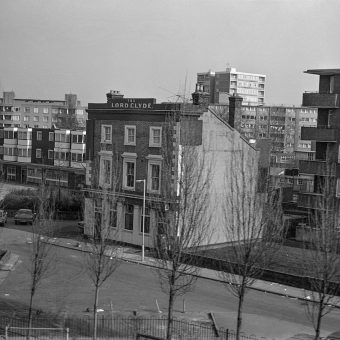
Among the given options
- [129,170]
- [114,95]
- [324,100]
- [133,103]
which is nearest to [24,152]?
[114,95]

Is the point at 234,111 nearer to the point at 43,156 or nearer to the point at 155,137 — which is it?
the point at 155,137

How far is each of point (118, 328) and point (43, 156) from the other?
2347 inches

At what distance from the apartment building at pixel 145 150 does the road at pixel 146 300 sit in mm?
7131

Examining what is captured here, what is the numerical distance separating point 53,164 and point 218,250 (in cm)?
4217

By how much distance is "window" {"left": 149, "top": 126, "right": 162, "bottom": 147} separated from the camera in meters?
46.0

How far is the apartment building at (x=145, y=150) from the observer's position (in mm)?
44969

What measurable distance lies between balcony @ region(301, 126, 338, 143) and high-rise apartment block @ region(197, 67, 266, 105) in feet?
384

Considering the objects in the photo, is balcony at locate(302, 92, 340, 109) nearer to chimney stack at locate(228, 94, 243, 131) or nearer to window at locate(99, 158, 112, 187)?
chimney stack at locate(228, 94, 243, 131)

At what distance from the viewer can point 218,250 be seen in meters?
46.2

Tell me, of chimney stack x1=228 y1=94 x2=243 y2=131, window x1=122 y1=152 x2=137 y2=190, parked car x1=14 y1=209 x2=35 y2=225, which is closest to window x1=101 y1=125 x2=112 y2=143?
window x1=122 y1=152 x2=137 y2=190

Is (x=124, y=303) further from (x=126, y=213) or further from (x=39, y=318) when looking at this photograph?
(x=126, y=213)

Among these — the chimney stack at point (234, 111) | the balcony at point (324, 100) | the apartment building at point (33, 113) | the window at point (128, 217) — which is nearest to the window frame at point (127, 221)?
the window at point (128, 217)

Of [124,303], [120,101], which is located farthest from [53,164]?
[124,303]

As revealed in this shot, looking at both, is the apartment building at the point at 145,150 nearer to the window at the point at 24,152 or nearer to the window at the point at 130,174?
the window at the point at 130,174
